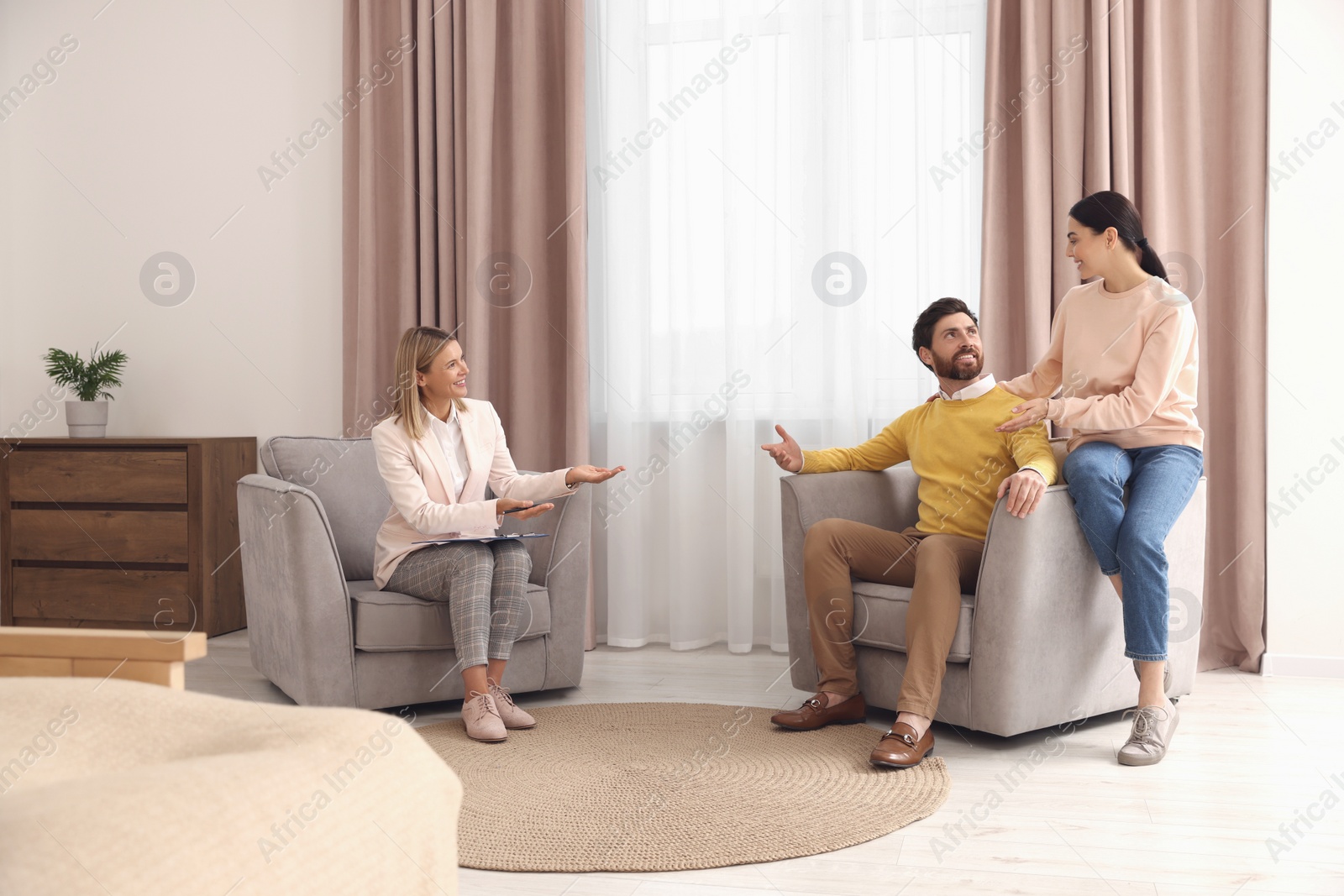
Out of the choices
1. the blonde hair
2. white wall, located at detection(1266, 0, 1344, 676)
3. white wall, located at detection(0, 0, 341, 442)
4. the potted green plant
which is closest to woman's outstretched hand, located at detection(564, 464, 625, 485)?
the blonde hair

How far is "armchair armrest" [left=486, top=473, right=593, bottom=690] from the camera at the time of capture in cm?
270

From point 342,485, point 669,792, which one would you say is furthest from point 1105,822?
point 342,485

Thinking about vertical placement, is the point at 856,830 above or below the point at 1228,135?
below

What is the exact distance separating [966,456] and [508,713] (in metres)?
1.29

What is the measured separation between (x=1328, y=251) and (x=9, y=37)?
492 centimetres

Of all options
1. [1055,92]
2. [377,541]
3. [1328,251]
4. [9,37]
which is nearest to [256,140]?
[9,37]

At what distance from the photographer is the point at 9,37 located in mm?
4180

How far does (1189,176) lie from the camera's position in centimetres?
305

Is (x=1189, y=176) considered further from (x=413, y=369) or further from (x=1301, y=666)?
(x=413, y=369)

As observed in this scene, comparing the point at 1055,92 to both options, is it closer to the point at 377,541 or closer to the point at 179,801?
the point at 377,541

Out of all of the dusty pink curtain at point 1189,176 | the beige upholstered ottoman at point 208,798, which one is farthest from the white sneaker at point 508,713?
the dusty pink curtain at point 1189,176

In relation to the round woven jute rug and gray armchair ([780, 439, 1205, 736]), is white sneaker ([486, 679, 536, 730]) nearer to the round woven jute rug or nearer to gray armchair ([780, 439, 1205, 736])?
the round woven jute rug

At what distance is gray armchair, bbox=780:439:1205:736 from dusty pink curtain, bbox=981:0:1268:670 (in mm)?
613

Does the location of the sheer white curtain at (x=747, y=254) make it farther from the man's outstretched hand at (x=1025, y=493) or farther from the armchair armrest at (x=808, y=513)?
the man's outstretched hand at (x=1025, y=493)
